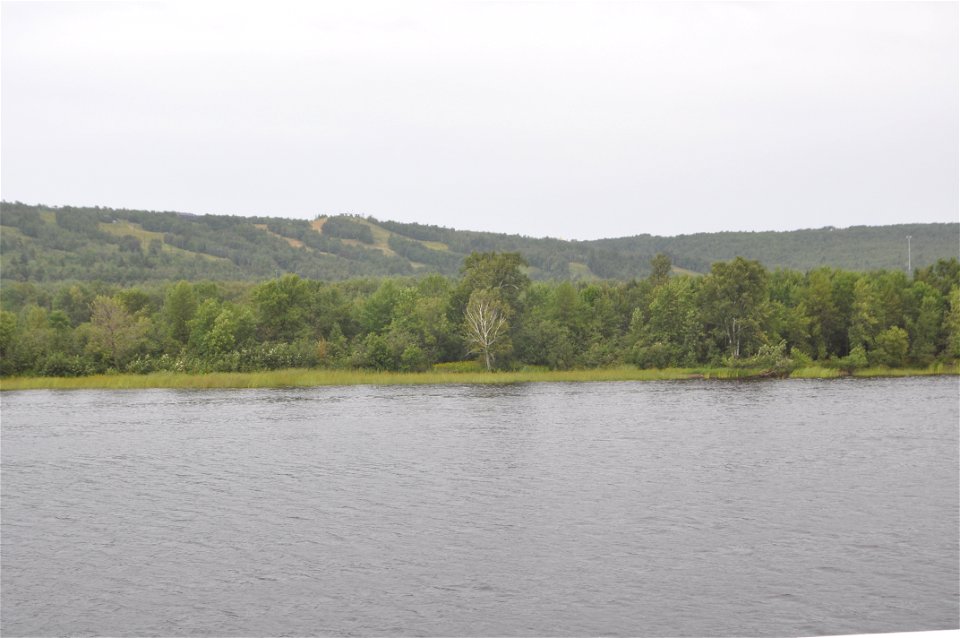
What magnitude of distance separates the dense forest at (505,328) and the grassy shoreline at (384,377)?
5.14 feet

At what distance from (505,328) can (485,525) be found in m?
54.2

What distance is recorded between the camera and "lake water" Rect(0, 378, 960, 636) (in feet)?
75.0

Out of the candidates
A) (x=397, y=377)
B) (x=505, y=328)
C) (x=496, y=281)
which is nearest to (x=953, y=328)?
(x=505, y=328)

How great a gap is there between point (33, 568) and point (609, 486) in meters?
19.2

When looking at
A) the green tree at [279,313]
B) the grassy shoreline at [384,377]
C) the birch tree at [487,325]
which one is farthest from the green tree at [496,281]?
the green tree at [279,313]

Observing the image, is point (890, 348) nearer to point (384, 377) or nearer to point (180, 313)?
point (384, 377)

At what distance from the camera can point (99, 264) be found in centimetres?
17975

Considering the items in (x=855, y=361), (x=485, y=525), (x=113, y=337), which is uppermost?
(x=113, y=337)

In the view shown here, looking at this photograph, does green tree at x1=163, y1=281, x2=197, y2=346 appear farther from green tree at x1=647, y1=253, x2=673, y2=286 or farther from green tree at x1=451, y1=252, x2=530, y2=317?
green tree at x1=647, y1=253, x2=673, y2=286

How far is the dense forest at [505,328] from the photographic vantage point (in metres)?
82.6

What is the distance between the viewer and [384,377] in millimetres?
79312

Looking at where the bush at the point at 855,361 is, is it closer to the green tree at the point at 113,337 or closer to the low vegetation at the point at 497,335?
the low vegetation at the point at 497,335

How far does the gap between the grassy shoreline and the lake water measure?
21623 millimetres

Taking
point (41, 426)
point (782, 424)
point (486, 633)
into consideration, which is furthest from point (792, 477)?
point (41, 426)
